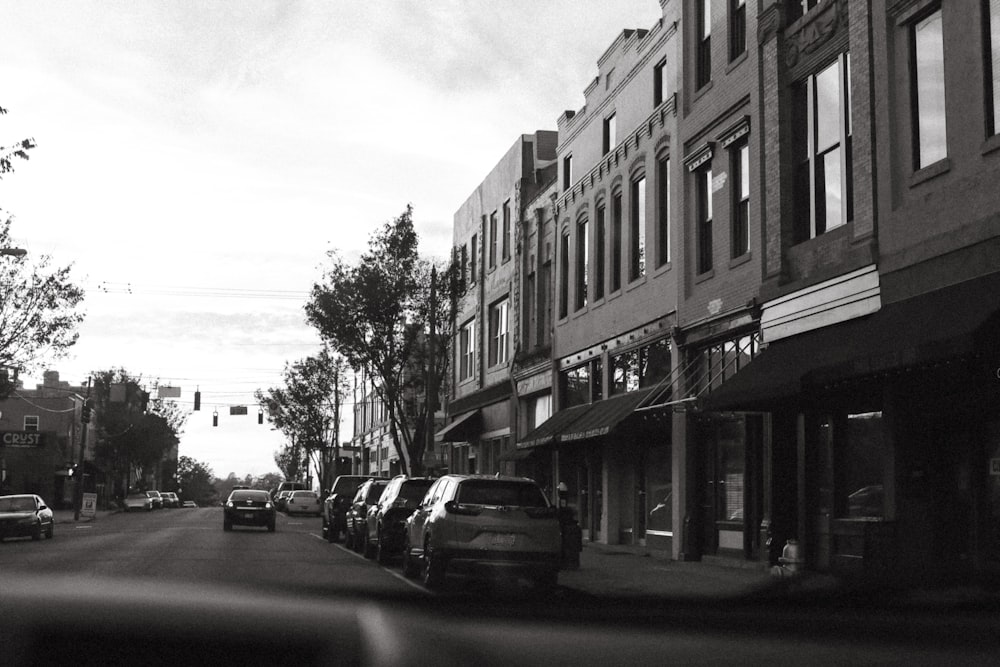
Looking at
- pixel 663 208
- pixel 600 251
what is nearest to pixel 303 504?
pixel 600 251

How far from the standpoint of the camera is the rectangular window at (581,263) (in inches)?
1136

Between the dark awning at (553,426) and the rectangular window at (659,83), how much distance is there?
6921 mm

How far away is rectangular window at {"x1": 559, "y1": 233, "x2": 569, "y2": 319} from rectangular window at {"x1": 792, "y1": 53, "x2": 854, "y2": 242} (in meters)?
12.7

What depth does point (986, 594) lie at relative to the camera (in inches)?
74.2

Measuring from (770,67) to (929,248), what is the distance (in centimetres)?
555

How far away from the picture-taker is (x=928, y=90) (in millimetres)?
14258

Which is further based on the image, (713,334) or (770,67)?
(713,334)

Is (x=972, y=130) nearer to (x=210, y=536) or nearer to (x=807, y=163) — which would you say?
(x=807, y=163)

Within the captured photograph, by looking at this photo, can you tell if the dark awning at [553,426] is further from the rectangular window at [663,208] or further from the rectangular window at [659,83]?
the rectangular window at [659,83]

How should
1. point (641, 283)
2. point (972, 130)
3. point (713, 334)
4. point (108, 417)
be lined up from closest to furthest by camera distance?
1. point (972, 130)
2. point (713, 334)
3. point (641, 283)
4. point (108, 417)

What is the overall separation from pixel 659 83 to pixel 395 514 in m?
10.3

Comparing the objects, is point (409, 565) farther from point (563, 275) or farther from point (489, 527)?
point (563, 275)

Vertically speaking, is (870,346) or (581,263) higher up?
(581,263)

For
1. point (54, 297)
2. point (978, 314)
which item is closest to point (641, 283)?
point (978, 314)
